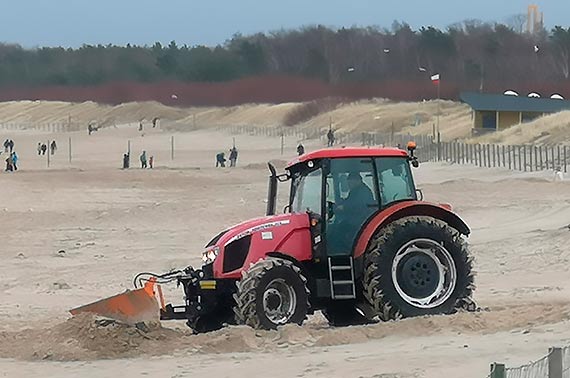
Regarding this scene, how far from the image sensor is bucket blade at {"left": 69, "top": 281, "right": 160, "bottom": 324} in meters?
11.2

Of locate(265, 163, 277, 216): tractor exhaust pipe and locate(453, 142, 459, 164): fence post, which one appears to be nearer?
locate(265, 163, 277, 216): tractor exhaust pipe

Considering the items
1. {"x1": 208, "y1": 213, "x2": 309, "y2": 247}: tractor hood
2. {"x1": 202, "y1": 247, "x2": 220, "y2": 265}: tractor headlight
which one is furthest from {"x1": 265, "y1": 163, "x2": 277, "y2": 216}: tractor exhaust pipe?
{"x1": 202, "y1": 247, "x2": 220, "y2": 265}: tractor headlight

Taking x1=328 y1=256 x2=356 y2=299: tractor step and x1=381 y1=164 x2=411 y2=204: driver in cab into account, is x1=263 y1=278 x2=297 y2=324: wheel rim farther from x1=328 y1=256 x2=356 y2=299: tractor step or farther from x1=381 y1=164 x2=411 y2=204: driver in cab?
x1=381 y1=164 x2=411 y2=204: driver in cab

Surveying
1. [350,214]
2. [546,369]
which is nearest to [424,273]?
[350,214]

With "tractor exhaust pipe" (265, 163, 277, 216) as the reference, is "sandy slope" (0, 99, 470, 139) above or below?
above

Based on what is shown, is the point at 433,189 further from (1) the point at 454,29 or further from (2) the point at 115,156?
(1) the point at 454,29

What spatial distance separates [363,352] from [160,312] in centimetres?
227

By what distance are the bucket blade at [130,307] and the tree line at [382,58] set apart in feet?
265

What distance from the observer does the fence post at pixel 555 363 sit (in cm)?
660

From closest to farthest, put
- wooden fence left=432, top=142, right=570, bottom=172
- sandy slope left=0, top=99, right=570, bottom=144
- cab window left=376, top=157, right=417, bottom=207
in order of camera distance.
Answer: cab window left=376, top=157, right=417, bottom=207 → wooden fence left=432, top=142, right=570, bottom=172 → sandy slope left=0, top=99, right=570, bottom=144

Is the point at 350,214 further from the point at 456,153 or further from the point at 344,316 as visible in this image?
the point at 456,153

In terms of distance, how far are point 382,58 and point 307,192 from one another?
8953 centimetres

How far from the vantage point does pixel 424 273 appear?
1158 cm

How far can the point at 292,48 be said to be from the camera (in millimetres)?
103688
